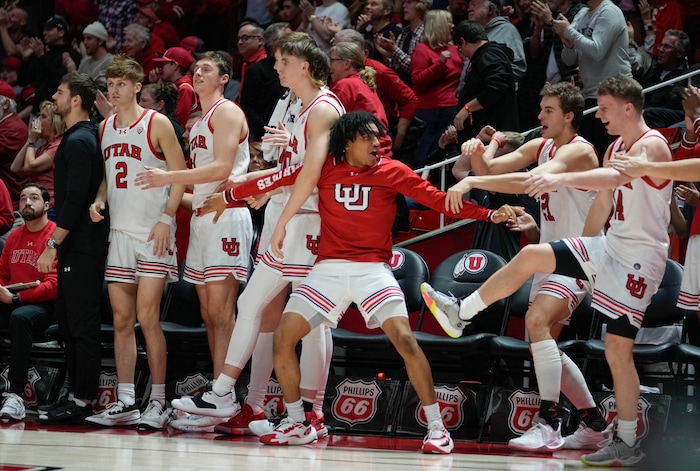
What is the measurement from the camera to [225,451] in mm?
5582

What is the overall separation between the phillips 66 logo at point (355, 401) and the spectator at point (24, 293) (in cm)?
226

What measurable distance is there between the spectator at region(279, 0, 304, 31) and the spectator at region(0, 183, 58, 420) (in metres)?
4.41

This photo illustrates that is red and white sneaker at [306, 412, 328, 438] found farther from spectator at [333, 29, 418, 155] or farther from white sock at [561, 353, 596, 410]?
spectator at [333, 29, 418, 155]

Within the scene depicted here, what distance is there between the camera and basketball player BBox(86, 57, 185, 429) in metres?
6.86

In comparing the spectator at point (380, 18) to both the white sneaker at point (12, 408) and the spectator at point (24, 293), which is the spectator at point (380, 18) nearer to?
the spectator at point (24, 293)

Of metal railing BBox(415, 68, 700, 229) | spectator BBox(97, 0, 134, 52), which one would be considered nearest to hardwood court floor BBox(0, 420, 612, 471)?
metal railing BBox(415, 68, 700, 229)

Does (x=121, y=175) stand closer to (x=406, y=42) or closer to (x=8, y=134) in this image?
(x=406, y=42)

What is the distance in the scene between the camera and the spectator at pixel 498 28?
374 inches

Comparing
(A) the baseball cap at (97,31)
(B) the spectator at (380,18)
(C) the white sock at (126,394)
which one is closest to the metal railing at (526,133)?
(B) the spectator at (380,18)

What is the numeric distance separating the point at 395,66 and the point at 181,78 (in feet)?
7.05

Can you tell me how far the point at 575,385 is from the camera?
19.7 feet

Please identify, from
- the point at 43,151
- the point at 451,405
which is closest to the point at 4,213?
the point at 43,151

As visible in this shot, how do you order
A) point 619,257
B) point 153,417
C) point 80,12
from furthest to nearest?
point 80,12, point 153,417, point 619,257

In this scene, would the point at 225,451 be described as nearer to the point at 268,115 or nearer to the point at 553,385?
the point at 553,385
